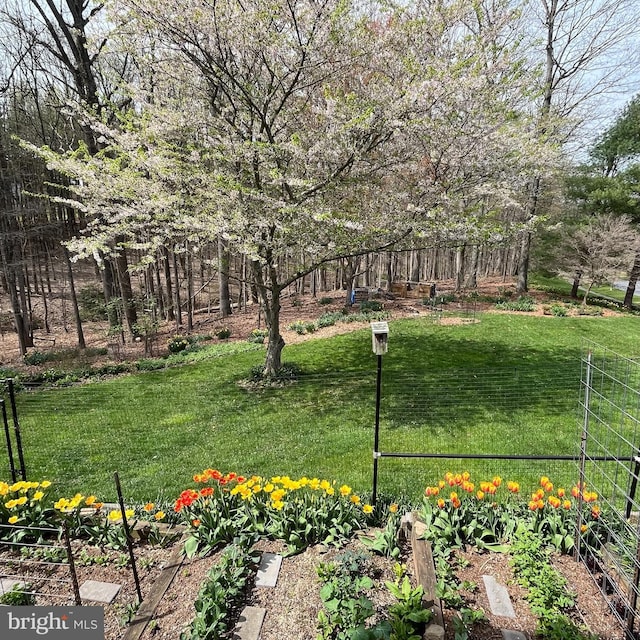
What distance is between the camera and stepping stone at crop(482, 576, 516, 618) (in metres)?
2.18

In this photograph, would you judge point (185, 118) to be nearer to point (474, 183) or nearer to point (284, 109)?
point (284, 109)

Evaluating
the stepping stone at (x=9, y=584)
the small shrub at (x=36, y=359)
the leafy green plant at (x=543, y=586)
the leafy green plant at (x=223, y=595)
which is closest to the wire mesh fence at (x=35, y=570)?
the stepping stone at (x=9, y=584)

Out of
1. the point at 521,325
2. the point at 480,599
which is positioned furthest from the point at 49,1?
the point at 521,325

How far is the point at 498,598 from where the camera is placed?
7.48 feet

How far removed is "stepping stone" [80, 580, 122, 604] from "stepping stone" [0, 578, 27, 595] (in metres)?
0.33

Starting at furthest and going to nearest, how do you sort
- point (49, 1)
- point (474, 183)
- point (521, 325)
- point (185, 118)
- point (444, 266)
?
point (444, 266) < point (521, 325) < point (49, 1) < point (474, 183) < point (185, 118)

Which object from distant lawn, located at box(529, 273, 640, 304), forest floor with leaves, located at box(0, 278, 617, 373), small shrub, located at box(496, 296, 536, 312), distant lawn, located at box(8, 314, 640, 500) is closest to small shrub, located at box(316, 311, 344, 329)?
forest floor with leaves, located at box(0, 278, 617, 373)

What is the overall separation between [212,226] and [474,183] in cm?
498

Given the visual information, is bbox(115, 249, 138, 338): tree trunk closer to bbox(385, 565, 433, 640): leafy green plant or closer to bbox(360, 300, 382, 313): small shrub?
bbox(360, 300, 382, 313): small shrub

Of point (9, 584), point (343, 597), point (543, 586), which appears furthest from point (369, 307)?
point (9, 584)

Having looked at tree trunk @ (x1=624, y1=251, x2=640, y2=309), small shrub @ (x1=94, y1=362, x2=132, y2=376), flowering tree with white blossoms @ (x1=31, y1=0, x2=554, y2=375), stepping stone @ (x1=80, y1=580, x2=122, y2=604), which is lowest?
small shrub @ (x1=94, y1=362, x2=132, y2=376)

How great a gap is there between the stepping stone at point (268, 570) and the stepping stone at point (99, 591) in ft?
2.95

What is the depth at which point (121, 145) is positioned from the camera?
6383mm

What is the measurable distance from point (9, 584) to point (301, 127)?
671 cm
